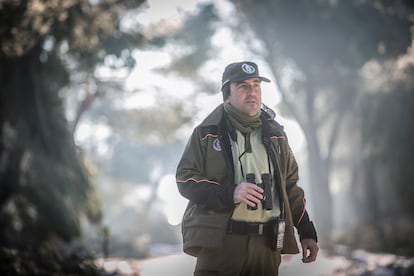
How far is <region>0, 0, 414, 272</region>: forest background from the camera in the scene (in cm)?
1016

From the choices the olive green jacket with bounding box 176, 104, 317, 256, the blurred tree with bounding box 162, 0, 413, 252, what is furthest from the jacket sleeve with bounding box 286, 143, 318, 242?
the blurred tree with bounding box 162, 0, 413, 252

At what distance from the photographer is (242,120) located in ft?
10.8

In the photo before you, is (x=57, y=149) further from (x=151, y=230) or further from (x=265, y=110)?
(x=151, y=230)

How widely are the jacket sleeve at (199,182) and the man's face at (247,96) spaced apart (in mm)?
313

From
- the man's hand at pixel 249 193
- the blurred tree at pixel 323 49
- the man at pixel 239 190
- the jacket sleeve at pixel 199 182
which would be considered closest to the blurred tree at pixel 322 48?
the blurred tree at pixel 323 49

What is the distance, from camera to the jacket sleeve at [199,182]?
3.02 metres

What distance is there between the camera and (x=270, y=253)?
3.20m

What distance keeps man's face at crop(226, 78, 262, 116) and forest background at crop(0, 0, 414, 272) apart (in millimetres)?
385

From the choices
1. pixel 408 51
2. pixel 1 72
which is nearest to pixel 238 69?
pixel 1 72

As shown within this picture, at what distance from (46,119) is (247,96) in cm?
841

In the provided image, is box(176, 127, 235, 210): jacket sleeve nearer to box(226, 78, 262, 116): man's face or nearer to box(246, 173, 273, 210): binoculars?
box(246, 173, 273, 210): binoculars

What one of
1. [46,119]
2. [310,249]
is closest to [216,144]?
[310,249]

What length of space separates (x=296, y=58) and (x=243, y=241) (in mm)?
18620

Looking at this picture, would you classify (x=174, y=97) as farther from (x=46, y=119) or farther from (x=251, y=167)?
(x=251, y=167)
